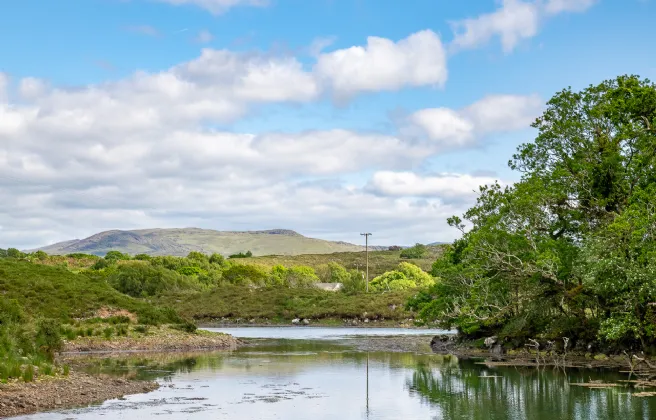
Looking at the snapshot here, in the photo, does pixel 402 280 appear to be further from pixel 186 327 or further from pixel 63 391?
pixel 63 391

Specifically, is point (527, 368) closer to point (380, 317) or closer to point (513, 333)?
point (513, 333)

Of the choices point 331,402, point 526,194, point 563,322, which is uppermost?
point 526,194

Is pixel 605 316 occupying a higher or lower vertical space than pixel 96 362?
higher

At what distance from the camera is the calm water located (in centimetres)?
2541

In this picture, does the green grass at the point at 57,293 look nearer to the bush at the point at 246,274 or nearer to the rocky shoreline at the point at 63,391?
the rocky shoreline at the point at 63,391

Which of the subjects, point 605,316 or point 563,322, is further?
point 563,322

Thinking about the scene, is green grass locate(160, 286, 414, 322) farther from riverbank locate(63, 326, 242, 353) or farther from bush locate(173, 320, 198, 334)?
riverbank locate(63, 326, 242, 353)

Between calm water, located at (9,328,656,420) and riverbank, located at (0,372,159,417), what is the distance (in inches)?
36.9

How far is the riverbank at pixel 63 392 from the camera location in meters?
24.8

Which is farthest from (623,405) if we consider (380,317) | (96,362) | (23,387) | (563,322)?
(380,317)

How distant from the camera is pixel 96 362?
1690 inches

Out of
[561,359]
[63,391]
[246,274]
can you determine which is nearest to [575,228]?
[561,359]

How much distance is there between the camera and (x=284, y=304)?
107625 mm

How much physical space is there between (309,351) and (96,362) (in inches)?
644
